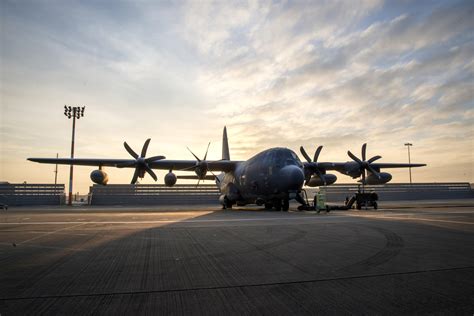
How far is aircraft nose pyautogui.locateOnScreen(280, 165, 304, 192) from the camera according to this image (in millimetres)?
20969

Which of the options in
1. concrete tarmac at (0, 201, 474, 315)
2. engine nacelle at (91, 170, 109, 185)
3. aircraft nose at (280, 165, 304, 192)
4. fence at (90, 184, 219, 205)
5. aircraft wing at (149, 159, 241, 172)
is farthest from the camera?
fence at (90, 184, 219, 205)

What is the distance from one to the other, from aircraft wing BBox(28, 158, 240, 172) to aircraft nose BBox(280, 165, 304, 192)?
31.3ft

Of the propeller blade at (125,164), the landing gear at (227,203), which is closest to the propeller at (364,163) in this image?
the landing gear at (227,203)

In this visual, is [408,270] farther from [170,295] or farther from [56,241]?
[56,241]

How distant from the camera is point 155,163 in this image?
97.5 feet

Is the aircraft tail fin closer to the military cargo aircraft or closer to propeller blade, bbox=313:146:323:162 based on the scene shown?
the military cargo aircraft

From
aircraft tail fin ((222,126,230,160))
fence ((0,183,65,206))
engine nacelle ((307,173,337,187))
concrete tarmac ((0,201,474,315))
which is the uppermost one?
aircraft tail fin ((222,126,230,160))

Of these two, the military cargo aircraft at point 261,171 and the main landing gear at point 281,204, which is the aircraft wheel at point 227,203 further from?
the main landing gear at point 281,204

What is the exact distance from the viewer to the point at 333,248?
265 inches

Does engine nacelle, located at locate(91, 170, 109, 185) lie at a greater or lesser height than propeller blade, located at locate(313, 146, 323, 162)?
lesser

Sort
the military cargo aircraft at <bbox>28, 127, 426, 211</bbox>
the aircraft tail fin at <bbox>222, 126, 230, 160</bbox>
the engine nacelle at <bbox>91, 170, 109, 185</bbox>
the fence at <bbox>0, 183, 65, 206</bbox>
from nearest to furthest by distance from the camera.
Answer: the military cargo aircraft at <bbox>28, 127, 426, 211</bbox>
the engine nacelle at <bbox>91, 170, 109, 185</bbox>
the aircraft tail fin at <bbox>222, 126, 230, 160</bbox>
the fence at <bbox>0, 183, 65, 206</bbox>

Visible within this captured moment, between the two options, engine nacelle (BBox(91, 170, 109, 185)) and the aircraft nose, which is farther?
engine nacelle (BBox(91, 170, 109, 185))

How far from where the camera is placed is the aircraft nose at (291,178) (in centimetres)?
2097

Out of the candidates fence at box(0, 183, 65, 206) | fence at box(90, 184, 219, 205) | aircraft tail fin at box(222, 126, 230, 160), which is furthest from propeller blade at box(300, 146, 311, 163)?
fence at box(0, 183, 65, 206)
